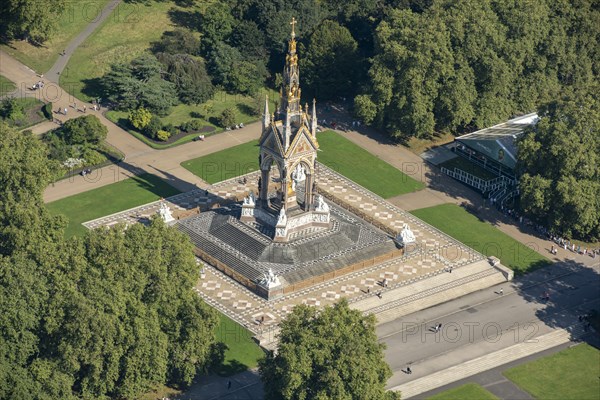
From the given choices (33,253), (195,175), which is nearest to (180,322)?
(33,253)

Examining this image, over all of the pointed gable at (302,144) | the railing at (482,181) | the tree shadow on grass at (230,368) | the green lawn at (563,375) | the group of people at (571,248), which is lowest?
the tree shadow on grass at (230,368)

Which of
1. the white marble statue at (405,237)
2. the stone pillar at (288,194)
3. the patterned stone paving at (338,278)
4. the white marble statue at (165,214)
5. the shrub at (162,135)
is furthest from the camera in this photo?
the shrub at (162,135)

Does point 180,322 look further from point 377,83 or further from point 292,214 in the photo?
A: point 377,83

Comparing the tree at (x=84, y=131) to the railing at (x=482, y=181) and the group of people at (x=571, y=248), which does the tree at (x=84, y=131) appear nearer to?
the railing at (x=482, y=181)

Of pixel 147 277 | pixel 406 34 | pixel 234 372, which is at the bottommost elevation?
pixel 234 372

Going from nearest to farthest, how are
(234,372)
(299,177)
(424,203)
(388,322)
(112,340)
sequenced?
(112,340)
(234,372)
(388,322)
(299,177)
(424,203)

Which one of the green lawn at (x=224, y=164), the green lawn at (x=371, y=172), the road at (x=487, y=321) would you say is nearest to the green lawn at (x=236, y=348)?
the road at (x=487, y=321)

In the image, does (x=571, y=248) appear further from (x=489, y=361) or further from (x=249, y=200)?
(x=249, y=200)
